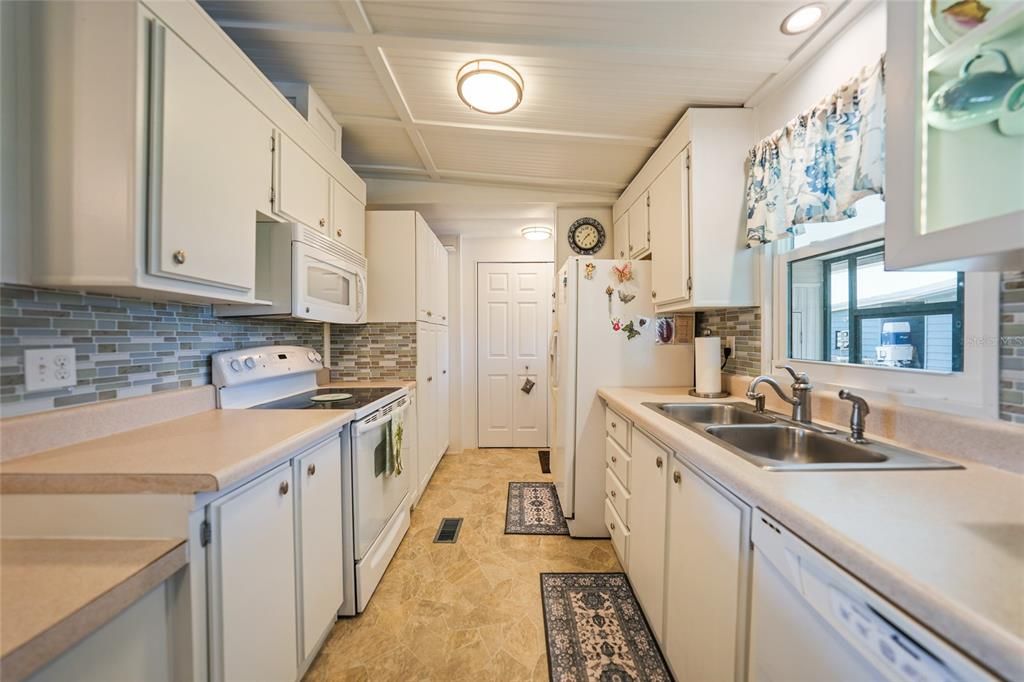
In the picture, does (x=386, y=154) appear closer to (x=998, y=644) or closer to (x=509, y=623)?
(x=509, y=623)

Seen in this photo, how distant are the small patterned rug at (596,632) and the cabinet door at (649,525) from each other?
10cm

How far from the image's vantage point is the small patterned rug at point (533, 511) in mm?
2248

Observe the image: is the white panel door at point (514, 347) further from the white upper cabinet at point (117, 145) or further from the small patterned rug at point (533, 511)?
the white upper cabinet at point (117, 145)

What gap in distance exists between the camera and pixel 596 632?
148 centimetres

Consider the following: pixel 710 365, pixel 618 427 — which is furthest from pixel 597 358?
pixel 710 365

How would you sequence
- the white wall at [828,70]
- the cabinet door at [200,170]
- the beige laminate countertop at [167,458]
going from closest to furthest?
the beige laminate countertop at [167,458], the cabinet door at [200,170], the white wall at [828,70]

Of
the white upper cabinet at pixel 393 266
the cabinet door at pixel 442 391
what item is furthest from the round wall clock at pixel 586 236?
the cabinet door at pixel 442 391

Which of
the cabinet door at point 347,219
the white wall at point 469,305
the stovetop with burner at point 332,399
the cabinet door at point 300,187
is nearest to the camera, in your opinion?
the cabinet door at point 300,187

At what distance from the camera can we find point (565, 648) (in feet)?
4.63

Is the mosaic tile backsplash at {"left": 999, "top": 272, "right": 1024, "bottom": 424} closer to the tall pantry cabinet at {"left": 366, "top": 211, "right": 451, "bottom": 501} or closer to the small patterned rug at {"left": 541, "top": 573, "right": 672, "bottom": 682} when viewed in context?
the small patterned rug at {"left": 541, "top": 573, "right": 672, "bottom": 682}

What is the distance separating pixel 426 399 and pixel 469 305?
1462mm

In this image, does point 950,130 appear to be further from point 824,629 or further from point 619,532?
point 619,532

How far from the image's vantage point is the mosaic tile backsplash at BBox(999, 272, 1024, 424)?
0.84m

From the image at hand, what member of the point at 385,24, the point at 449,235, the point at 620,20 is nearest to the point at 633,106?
the point at 620,20
